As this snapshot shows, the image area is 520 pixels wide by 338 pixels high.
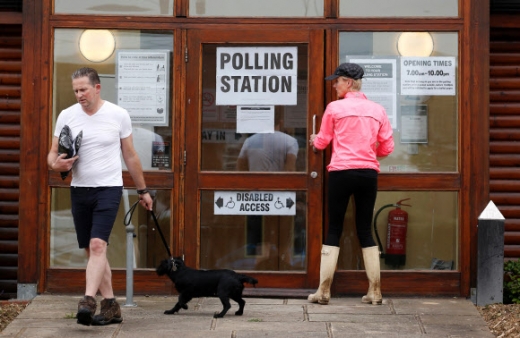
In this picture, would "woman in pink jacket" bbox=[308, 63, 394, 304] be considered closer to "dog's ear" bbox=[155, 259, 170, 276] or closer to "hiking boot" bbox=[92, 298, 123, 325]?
"dog's ear" bbox=[155, 259, 170, 276]

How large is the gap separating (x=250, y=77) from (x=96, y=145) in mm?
2042

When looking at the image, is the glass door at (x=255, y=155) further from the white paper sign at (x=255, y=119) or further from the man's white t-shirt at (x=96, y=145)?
the man's white t-shirt at (x=96, y=145)

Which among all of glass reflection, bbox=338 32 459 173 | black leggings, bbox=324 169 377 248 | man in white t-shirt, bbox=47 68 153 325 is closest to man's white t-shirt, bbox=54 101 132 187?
man in white t-shirt, bbox=47 68 153 325

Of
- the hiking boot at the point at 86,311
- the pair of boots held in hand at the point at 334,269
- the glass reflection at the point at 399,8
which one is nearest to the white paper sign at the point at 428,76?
the glass reflection at the point at 399,8

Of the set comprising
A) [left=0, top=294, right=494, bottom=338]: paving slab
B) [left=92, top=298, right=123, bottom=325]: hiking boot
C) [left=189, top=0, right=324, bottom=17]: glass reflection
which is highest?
[left=189, top=0, right=324, bottom=17]: glass reflection

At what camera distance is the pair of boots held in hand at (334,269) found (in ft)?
A: 28.5

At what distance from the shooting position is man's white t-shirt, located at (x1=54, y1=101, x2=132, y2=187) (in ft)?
25.5

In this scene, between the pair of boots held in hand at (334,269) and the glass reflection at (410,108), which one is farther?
the glass reflection at (410,108)

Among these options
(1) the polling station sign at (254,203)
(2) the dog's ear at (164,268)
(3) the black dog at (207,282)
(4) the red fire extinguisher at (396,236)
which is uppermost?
(1) the polling station sign at (254,203)

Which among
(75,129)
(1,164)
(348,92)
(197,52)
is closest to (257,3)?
(197,52)

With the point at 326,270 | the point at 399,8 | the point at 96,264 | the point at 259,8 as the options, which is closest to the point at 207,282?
the point at 96,264

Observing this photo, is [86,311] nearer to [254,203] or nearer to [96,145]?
[96,145]

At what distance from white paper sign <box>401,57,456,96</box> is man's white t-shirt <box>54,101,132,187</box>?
2891mm

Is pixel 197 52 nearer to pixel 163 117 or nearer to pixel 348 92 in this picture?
pixel 163 117
